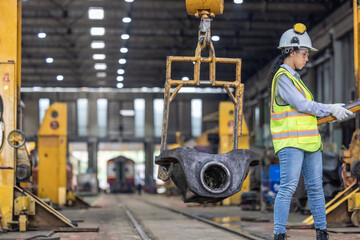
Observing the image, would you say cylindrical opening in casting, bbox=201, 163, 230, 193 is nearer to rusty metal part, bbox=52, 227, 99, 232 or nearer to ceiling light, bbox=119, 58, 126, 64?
rusty metal part, bbox=52, 227, 99, 232

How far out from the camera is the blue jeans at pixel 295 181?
15.6ft

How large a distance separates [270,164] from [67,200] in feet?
20.1

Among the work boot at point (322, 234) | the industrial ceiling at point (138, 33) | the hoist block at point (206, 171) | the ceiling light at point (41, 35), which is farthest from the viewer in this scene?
the ceiling light at point (41, 35)

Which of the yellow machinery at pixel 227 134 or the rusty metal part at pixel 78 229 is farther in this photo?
the yellow machinery at pixel 227 134

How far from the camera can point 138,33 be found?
2678 cm

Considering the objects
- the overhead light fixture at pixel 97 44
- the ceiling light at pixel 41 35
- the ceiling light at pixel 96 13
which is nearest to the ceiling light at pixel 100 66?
the overhead light fixture at pixel 97 44

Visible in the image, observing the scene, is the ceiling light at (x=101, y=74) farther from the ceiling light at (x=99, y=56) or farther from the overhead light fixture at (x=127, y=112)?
the overhead light fixture at (x=127, y=112)

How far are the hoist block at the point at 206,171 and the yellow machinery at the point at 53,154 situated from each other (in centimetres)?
1486

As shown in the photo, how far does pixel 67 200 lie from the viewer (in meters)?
19.1

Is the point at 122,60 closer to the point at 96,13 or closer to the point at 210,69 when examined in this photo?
the point at 96,13

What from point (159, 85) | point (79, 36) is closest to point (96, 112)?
point (159, 85)

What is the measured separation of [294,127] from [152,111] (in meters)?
42.2

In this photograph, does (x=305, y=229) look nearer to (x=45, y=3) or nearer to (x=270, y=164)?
(x=270, y=164)

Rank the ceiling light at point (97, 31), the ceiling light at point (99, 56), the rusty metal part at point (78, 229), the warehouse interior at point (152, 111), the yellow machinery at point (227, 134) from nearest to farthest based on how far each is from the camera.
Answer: the warehouse interior at point (152, 111)
the rusty metal part at point (78, 229)
the yellow machinery at point (227, 134)
the ceiling light at point (97, 31)
the ceiling light at point (99, 56)
